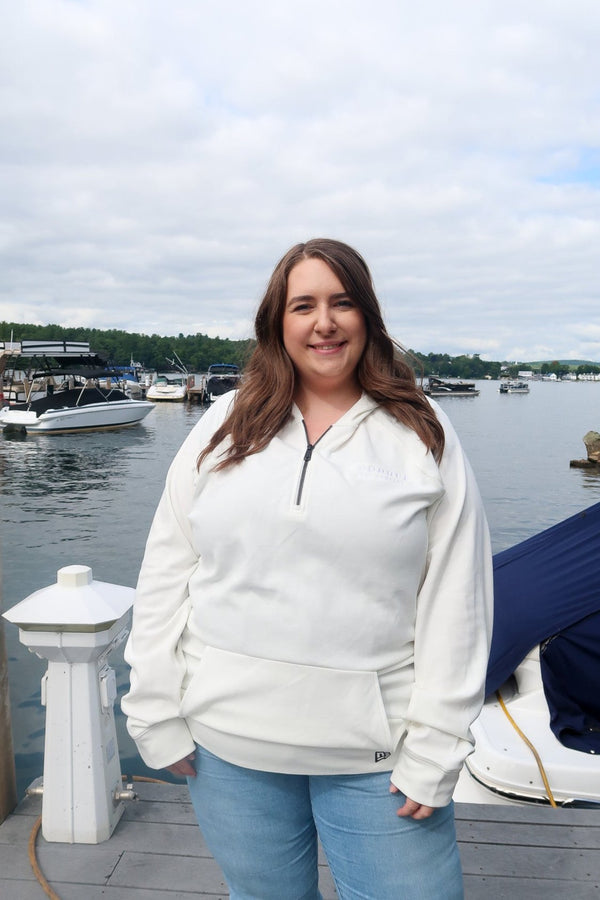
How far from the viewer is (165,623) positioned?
155 centimetres

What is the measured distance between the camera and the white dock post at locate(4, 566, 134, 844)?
2.35 meters

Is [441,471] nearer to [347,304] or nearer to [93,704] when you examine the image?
[347,304]

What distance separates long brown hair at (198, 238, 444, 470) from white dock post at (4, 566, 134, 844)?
109 centimetres

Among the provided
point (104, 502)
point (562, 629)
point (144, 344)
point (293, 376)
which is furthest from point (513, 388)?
point (293, 376)

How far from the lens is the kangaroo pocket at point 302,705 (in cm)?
136

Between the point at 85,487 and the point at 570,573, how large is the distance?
772 inches

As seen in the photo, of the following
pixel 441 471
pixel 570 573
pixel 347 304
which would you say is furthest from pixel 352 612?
pixel 570 573

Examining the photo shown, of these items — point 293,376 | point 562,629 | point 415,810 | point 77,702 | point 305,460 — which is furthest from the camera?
point 562,629

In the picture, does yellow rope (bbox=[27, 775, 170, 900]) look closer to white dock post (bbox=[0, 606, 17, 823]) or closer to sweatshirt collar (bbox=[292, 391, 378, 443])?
white dock post (bbox=[0, 606, 17, 823])

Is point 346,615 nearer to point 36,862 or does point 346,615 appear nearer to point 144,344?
point 36,862

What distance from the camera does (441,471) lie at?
1.43 meters

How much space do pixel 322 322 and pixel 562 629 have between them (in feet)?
8.43

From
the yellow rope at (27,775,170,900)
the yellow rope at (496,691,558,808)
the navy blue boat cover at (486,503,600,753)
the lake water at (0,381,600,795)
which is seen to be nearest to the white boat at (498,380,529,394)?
the lake water at (0,381,600,795)

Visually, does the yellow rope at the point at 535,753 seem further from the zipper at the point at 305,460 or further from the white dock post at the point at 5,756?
the zipper at the point at 305,460
